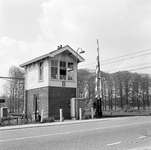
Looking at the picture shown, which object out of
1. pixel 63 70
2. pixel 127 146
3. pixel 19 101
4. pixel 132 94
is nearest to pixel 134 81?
pixel 132 94

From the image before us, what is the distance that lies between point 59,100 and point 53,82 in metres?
1.86

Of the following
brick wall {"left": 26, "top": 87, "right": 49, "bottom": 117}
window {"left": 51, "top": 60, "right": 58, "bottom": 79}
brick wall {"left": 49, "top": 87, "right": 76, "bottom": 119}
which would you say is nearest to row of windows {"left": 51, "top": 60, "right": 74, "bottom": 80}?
window {"left": 51, "top": 60, "right": 58, "bottom": 79}

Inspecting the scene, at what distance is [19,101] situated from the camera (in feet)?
145

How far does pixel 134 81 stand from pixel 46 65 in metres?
33.1

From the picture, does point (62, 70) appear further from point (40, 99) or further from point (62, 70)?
point (40, 99)

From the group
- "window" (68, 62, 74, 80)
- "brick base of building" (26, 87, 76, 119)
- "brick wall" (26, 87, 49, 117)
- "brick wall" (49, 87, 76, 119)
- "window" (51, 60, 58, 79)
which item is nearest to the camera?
"brick base of building" (26, 87, 76, 119)

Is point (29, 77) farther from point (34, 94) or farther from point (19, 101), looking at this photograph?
point (19, 101)

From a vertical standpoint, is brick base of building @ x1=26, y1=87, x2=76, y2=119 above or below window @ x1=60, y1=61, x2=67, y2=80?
below

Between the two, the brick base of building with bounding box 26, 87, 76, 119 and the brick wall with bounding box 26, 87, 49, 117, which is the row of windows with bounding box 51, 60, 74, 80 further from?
the brick wall with bounding box 26, 87, 49, 117

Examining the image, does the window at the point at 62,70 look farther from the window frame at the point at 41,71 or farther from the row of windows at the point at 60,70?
the window frame at the point at 41,71

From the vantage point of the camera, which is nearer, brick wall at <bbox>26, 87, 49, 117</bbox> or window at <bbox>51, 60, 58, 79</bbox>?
brick wall at <bbox>26, 87, 49, 117</bbox>

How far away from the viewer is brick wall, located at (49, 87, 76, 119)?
72.1 ft

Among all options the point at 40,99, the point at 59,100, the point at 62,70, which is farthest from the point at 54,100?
the point at 62,70

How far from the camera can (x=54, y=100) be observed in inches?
874
